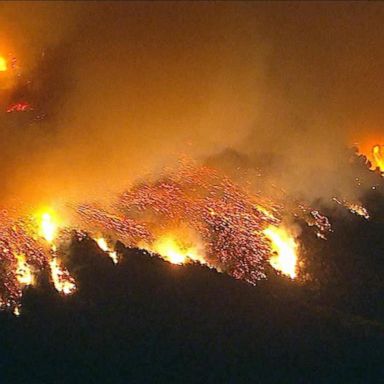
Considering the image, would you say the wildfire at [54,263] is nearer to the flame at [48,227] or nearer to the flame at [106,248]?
the flame at [48,227]

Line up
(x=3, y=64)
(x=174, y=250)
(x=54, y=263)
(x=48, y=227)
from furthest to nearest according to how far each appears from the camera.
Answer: (x=3, y=64)
(x=48, y=227)
(x=174, y=250)
(x=54, y=263)

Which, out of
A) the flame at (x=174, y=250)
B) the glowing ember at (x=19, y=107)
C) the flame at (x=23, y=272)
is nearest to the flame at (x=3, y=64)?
the glowing ember at (x=19, y=107)

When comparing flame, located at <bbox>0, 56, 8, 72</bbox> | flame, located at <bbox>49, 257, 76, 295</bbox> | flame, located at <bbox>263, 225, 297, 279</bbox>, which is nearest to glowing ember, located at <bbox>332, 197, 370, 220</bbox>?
flame, located at <bbox>263, 225, 297, 279</bbox>

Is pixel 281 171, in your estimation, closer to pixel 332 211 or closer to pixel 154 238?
pixel 332 211

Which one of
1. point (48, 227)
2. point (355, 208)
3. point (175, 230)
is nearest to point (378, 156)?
point (355, 208)

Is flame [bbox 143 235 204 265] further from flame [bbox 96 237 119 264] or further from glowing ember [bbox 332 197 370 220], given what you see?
glowing ember [bbox 332 197 370 220]

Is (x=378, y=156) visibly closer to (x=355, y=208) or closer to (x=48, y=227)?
(x=355, y=208)

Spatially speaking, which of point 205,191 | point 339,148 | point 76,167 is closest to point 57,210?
point 76,167
